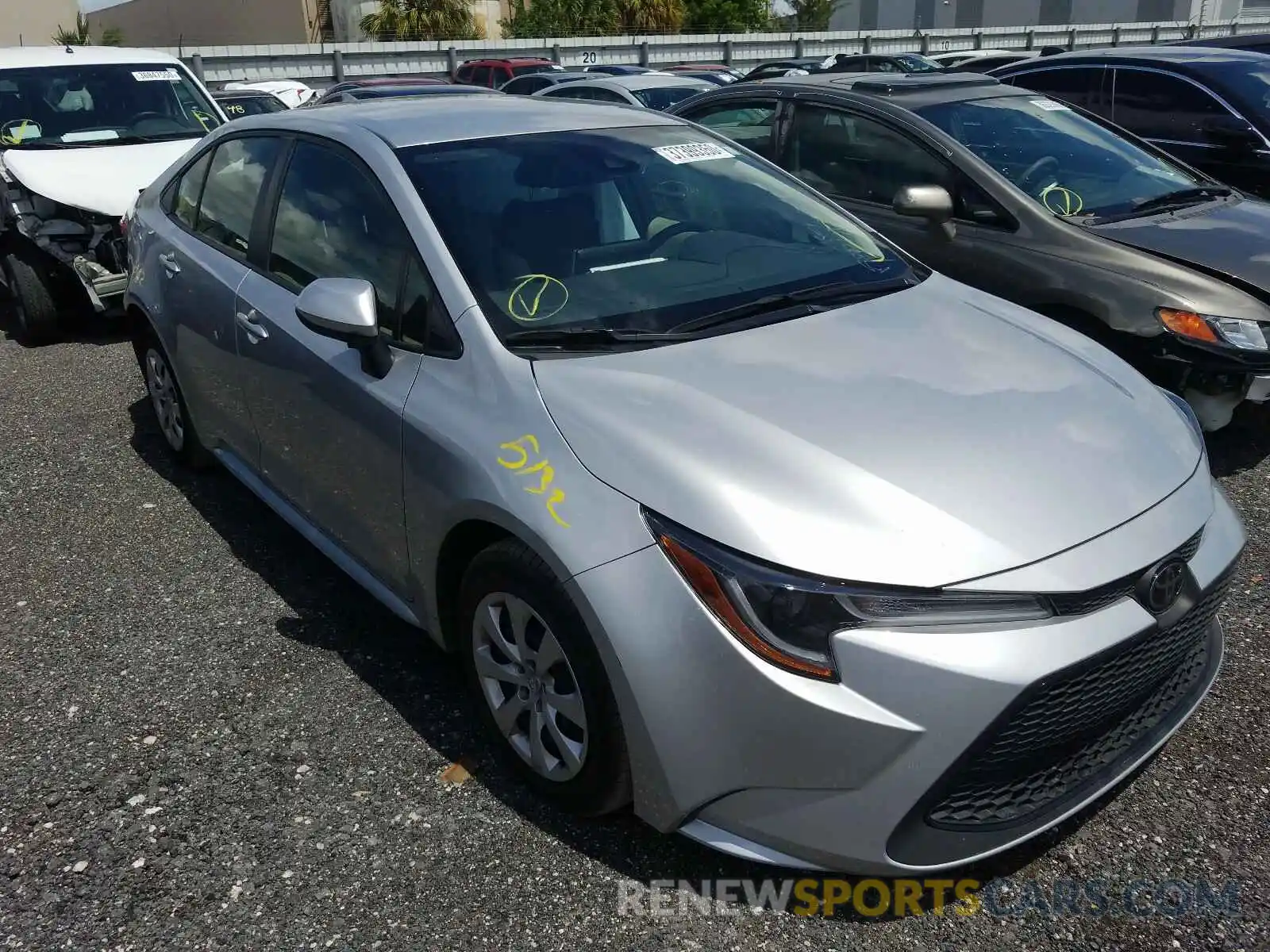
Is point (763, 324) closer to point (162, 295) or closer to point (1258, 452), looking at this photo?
point (162, 295)

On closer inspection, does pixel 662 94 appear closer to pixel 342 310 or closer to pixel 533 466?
pixel 342 310

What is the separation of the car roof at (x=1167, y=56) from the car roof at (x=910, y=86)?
1.81 metres

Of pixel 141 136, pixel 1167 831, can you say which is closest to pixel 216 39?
pixel 141 136

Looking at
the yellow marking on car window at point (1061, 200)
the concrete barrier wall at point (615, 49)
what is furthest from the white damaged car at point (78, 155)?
the concrete barrier wall at point (615, 49)

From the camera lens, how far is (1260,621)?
11.5ft

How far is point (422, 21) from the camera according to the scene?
37.9 m

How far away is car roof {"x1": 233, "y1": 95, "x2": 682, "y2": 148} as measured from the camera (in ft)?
10.8

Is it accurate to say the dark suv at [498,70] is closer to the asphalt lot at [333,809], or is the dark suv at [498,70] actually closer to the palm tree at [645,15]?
the asphalt lot at [333,809]

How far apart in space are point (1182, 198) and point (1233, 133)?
1886 mm

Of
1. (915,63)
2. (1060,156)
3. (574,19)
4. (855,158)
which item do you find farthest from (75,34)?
(1060,156)

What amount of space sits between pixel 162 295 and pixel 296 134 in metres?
1.13

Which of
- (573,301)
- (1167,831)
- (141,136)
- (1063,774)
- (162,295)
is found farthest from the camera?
(141,136)

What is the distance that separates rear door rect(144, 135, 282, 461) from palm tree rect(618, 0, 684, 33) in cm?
4091

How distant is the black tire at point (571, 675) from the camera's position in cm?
233
